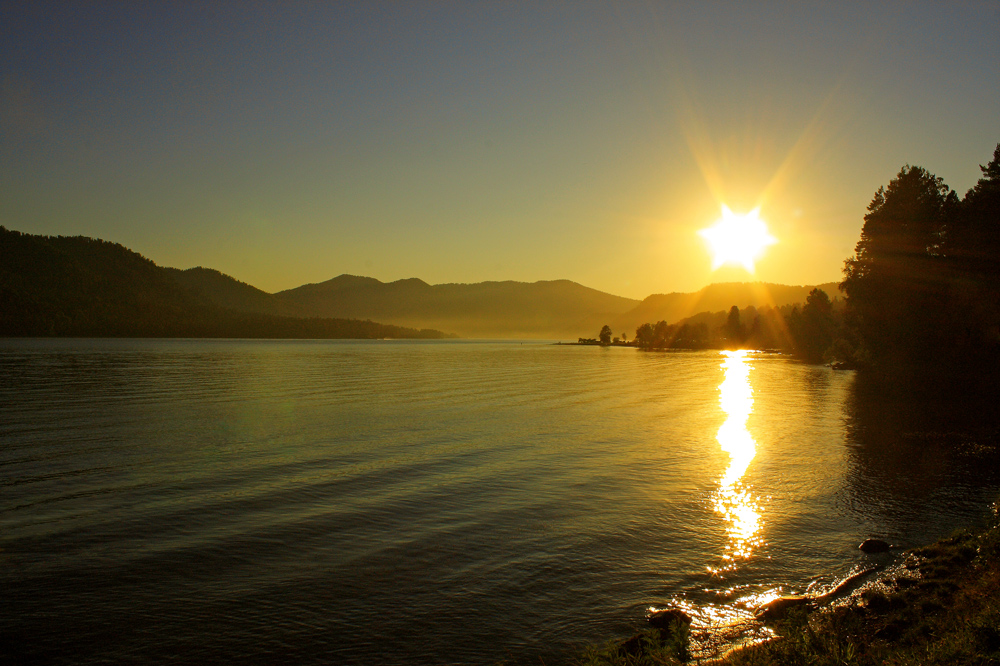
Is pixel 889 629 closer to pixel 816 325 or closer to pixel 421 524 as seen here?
pixel 421 524

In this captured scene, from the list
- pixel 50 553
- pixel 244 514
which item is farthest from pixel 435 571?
pixel 50 553

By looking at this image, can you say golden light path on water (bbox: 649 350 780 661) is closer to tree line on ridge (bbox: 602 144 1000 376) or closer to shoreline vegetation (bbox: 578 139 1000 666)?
shoreline vegetation (bbox: 578 139 1000 666)

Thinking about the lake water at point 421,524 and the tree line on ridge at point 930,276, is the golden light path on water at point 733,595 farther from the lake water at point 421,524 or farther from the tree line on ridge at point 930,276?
the tree line on ridge at point 930,276

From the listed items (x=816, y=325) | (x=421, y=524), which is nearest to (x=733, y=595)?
(x=421, y=524)

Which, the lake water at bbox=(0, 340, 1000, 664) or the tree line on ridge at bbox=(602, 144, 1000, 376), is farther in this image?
the tree line on ridge at bbox=(602, 144, 1000, 376)

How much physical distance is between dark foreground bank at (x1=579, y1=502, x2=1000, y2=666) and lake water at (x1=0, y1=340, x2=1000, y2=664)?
1154mm

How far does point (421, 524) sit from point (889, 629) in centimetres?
1168

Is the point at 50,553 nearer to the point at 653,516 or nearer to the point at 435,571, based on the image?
the point at 435,571

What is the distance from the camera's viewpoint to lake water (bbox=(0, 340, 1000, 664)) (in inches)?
434

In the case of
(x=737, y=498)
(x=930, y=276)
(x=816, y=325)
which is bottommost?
(x=737, y=498)

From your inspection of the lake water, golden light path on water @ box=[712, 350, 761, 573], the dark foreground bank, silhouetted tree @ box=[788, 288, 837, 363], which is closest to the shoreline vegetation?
the dark foreground bank

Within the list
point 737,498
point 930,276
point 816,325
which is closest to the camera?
point 737,498

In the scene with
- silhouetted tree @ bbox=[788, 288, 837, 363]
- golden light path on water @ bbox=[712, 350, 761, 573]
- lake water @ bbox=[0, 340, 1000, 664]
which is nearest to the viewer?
→ lake water @ bbox=[0, 340, 1000, 664]

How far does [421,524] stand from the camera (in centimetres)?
1708
